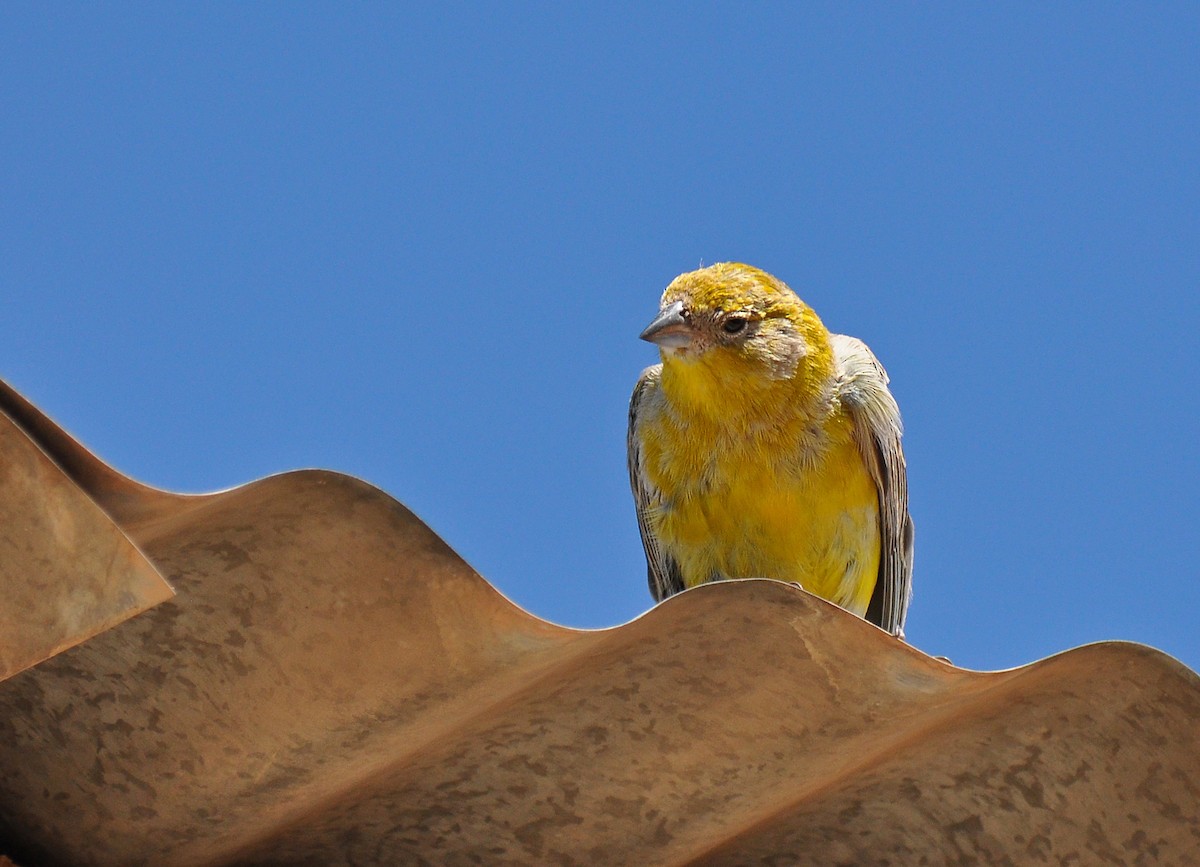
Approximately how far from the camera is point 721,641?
97.1 inches

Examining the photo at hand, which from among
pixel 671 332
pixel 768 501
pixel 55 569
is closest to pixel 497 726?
pixel 55 569

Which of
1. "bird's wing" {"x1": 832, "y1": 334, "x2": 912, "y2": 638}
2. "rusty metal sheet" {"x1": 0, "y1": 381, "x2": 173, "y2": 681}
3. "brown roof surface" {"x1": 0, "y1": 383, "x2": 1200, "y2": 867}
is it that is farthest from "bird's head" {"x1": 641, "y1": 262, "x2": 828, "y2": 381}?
"rusty metal sheet" {"x1": 0, "y1": 381, "x2": 173, "y2": 681}

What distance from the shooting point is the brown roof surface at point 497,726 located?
2.45m

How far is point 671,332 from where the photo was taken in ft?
19.7

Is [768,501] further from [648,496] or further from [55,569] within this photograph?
[55,569]

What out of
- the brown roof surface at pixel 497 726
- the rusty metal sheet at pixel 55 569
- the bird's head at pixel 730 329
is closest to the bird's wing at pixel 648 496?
the bird's head at pixel 730 329

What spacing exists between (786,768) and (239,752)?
0.98 meters

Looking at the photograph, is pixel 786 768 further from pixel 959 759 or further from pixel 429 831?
pixel 429 831

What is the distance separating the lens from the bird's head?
5996 mm

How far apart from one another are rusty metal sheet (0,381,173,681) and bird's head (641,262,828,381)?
404 centimetres

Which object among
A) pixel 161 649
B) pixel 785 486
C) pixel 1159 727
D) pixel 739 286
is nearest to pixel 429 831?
pixel 161 649

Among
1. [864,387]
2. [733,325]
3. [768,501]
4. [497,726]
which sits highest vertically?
[733,325]

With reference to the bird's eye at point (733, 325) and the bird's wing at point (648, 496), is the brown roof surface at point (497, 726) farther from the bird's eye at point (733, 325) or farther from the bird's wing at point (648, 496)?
the bird's eye at point (733, 325)

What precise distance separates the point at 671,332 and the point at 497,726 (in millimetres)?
3543
